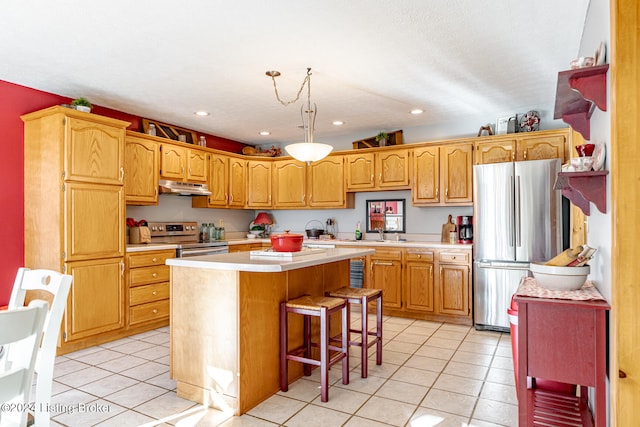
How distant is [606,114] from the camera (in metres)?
1.87

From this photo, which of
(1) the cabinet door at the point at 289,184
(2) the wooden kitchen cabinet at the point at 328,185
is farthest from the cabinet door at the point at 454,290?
(1) the cabinet door at the point at 289,184

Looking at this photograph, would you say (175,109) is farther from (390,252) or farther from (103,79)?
(390,252)

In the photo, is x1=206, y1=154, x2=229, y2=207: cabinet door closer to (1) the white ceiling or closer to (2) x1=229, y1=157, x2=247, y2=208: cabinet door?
(2) x1=229, y1=157, x2=247, y2=208: cabinet door

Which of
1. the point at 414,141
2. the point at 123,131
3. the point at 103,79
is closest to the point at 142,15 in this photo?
the point at 103,79

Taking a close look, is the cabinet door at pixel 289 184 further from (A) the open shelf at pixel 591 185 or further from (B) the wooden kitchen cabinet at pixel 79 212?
(A) the open shelf at pixel 591 185

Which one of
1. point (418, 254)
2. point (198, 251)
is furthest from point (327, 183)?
point (198, 251)

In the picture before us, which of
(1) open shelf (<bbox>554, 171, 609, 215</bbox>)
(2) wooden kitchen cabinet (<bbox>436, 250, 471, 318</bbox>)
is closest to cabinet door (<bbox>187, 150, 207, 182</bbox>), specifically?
(2) wooden kitchen cabinet (<bbox>436, 250, 471, 318</bbox>)

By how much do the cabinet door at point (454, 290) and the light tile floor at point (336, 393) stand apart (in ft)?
2.44

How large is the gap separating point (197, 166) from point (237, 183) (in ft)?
2.72

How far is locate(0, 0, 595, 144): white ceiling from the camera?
8.16ft

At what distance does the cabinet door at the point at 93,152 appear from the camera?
3584 mm

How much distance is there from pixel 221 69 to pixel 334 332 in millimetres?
2541

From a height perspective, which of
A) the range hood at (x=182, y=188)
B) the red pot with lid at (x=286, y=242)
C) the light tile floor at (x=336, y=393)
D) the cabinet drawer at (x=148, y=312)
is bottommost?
Result: the light tile floor at (x=336, y=393)

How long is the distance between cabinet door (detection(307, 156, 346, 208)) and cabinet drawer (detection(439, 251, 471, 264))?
166 cm
